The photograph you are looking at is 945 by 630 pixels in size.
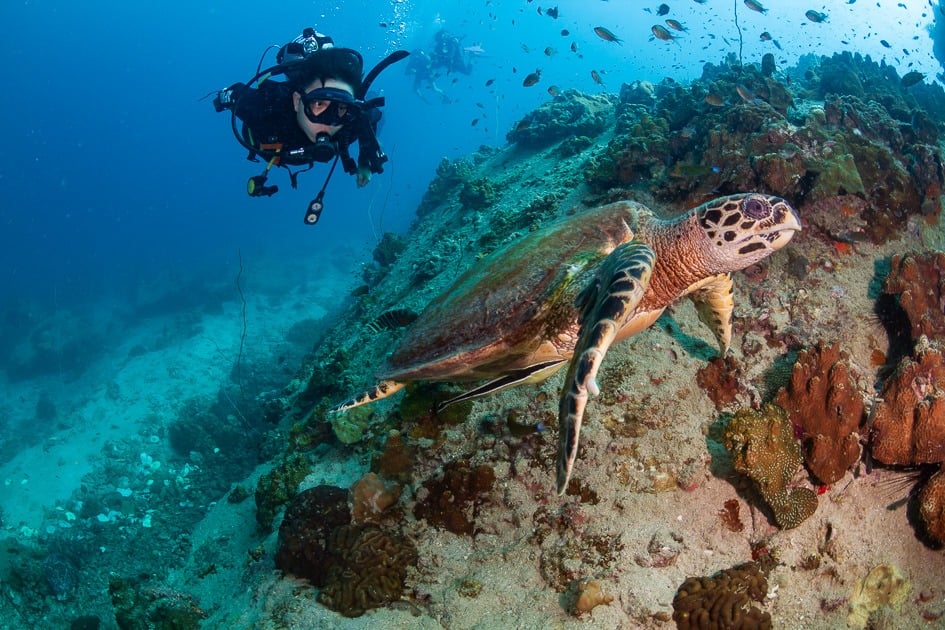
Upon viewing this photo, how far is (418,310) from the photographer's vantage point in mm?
5531

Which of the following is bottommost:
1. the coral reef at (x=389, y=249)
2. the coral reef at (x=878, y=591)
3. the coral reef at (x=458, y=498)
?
the coral reef at (x=389, y=249)

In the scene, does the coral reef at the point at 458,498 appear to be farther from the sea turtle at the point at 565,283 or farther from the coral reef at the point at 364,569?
the sea turtle at the point at 565,283

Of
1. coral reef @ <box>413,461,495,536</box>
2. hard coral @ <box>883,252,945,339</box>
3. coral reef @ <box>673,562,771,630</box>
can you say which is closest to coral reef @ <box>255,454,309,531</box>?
coral reef @ <box>413,461,495,536</box>

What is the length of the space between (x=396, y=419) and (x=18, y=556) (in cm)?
747

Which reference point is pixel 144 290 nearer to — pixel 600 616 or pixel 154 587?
pixel 154 587

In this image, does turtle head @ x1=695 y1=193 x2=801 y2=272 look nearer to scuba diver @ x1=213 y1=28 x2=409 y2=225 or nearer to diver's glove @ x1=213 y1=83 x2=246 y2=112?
scuba diver @ x1=213 y1=28 x2=409 y2=225

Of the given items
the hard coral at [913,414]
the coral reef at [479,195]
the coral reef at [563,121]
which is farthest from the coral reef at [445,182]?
the hard coral at [913,414]

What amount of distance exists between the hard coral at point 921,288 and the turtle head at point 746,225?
2193mm

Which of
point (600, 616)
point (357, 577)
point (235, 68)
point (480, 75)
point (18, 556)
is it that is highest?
point (235, 68)

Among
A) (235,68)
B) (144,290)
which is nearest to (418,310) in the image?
(144,290)

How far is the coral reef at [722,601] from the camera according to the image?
263 centimetres

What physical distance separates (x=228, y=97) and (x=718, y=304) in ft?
20.0

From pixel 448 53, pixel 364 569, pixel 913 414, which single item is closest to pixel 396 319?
pixel 364 569

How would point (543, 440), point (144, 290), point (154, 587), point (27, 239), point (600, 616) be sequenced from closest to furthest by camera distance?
point (600, 616) → point (543, 440) → point (154, 587) → point (144, 290) → point (27, 239)
